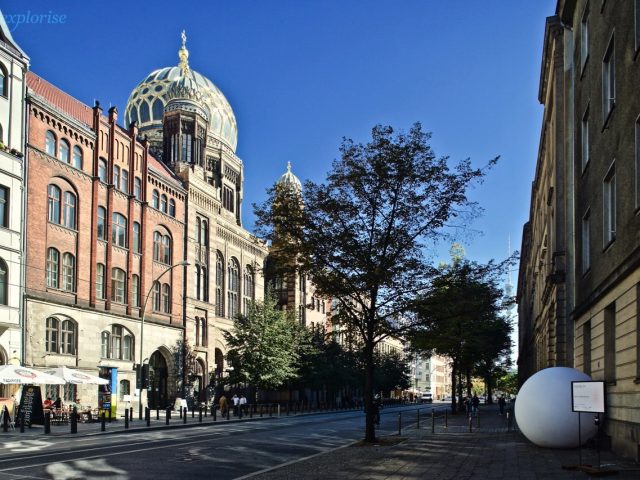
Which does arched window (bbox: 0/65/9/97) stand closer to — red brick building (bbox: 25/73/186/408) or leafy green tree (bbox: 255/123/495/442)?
red brick building (bbox: 25/73/186/408)

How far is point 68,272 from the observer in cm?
4903

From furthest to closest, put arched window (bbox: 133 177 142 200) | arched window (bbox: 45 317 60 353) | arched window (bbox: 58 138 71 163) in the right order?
1. arched window (bbox: 133 177 142 200)
2. arched window (bbox: 58 138 71 163)
3. arched window (bbox: 45 317 60 353)

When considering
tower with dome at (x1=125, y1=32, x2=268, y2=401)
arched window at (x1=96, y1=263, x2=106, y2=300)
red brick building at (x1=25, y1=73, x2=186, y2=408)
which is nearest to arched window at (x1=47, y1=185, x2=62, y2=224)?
red brick building at (x1=25, y1=73, x2=186, y2=408)

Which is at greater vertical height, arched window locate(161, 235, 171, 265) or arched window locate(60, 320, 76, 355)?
arched window locate(161, 235, 171, 265)

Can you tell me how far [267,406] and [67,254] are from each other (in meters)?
26.0

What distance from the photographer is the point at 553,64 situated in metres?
33.1

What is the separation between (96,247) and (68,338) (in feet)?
21.4

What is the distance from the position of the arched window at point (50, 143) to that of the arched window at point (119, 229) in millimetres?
7431

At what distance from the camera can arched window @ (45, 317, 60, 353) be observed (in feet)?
151

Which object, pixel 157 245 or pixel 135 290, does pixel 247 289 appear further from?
pixel 135 290

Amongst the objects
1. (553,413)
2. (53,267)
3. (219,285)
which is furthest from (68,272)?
(553,413)

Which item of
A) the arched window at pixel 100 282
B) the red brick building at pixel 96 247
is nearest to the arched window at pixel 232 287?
the red brick building at pixel 96 247

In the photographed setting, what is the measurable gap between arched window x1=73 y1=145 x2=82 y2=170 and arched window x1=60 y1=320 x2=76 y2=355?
32.5ft

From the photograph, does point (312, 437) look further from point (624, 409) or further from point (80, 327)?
point (80, 327)
